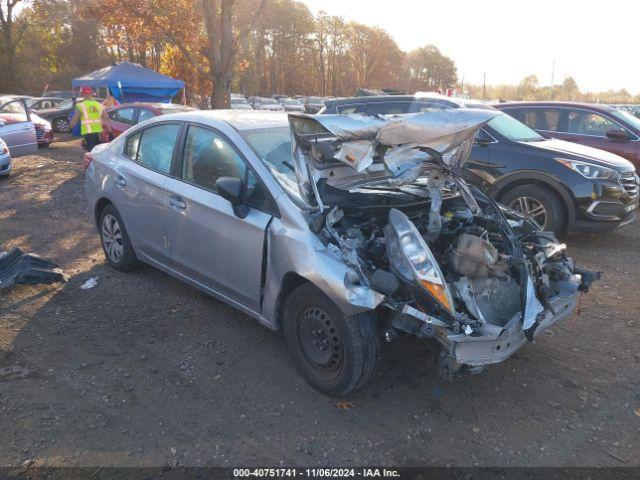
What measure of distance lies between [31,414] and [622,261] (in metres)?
6.20

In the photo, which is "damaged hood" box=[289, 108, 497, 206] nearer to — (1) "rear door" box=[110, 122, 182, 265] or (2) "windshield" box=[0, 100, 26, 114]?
(1) "rear door" box=[110, 122, 182, 265]

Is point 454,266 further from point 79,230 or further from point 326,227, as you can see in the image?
point 79,230

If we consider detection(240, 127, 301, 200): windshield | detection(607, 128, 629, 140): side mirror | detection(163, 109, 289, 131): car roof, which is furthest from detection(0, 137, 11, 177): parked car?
detection(607, 128, 629, 140): side mirror

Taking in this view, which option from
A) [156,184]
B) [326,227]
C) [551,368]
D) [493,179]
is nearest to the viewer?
[326,227]

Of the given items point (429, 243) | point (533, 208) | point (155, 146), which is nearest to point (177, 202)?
point (155, 146)

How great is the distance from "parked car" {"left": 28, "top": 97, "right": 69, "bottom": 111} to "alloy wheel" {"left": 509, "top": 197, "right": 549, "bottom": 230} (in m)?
20.0

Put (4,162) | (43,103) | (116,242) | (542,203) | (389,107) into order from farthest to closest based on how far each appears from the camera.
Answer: (43,103)
(4,162)
(389,107)
(542,203)
(116,242)

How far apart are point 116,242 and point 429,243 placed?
3398 millimetres

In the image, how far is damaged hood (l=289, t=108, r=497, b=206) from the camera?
10.9 feet

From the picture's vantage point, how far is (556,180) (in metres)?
6.32

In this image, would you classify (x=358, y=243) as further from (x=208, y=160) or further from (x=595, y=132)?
(x=595, y=132)

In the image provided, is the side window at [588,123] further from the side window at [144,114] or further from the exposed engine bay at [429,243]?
the side window at [144,114]

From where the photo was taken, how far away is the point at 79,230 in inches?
270

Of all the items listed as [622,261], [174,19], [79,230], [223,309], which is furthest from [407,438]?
[174,19]
